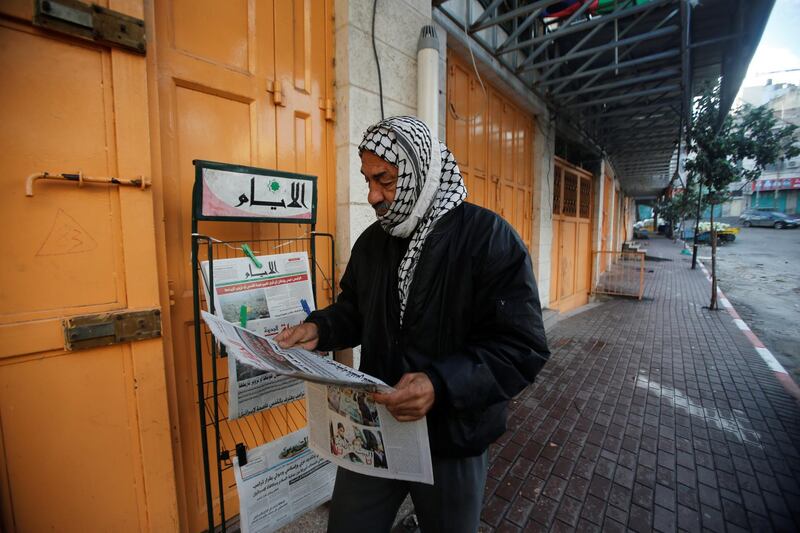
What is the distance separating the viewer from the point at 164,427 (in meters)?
1.71

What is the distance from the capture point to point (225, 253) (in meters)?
2.06

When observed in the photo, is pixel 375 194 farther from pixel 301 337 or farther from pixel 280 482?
pixel 280 482

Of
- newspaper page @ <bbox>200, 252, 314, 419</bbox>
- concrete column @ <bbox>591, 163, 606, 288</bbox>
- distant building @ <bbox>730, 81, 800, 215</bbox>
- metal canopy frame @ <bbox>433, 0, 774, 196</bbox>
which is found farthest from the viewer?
distant building @ <bbox>730, 81, 800, 215</bbox>

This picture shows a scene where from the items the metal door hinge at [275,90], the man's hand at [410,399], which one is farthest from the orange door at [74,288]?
the man's hand at [410,399]

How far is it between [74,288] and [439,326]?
1597mm

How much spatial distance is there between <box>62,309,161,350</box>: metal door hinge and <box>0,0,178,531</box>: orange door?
0.04 metres

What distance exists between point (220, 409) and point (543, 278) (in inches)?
241

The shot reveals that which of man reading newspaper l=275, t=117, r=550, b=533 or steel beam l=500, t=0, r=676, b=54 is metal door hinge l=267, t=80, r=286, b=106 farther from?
steel beam l=500, t=0, r=676, b=54

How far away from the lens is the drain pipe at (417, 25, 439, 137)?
296 centimetres

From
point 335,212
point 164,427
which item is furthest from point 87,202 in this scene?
point 335,212

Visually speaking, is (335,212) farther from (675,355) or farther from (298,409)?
(675,355)

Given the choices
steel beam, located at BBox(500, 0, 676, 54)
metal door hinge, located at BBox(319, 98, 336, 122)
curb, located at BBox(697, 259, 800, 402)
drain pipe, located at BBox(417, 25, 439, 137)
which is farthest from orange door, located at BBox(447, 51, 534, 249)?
curb, located at BBox(697, 259, 800, 402)

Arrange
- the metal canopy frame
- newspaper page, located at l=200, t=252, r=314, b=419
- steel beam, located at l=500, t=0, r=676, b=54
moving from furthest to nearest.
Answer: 1. the metal canopy frame
2. steel beam, located at l=500, t=0, r=676, b=54
3. newspaper page, located at l=200, t=252, r=314, b=419

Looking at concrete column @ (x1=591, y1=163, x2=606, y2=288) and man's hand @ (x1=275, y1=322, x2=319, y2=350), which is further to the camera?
concrete column @ (x1=591, y1=163, x2=606, y2=288)
